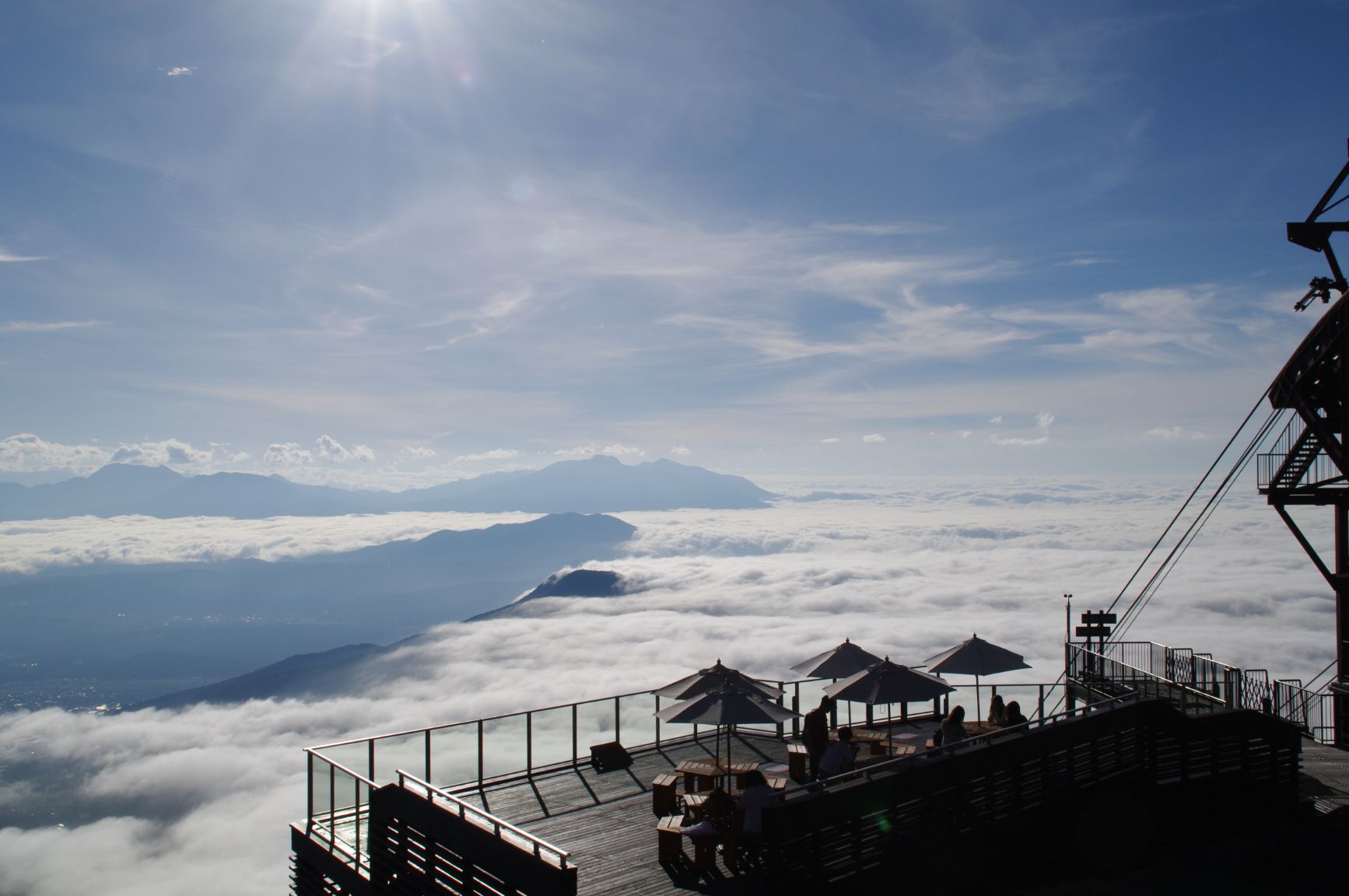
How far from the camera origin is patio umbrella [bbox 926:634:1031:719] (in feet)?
59.8

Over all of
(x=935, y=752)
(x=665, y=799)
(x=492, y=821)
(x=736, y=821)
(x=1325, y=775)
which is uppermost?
(x=935, y=752)

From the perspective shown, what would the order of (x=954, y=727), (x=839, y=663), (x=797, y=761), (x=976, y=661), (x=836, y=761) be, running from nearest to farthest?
(x=836, y=761) → (x=954, y=727) → (x=797, y=761) → (x=976, y=661) → (x=839, y=663)

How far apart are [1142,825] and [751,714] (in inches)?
230

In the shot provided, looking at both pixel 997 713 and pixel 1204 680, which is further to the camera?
pixel 1204 680

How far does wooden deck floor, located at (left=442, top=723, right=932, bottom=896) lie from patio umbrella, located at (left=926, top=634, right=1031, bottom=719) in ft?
5.38

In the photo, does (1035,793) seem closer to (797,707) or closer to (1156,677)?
(1156,677)

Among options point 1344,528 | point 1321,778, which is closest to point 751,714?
point 1321,778

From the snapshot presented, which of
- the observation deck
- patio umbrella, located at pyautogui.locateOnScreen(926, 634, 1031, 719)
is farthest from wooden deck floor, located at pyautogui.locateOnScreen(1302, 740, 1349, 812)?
patio umbrella, located at pyautogui.locateOnScreen(926, 634, 1031, 719)

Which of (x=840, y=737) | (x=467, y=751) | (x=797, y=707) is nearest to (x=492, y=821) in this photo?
(x=840, y=737)

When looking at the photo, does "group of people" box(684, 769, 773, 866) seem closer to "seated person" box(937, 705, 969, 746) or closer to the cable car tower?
"seated person" box(937, 705, 969, 746)

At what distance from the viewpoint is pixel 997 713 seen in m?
16.8

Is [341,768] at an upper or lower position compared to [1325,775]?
upper

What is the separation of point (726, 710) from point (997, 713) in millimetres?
6592

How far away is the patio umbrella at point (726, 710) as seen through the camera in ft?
43.8
